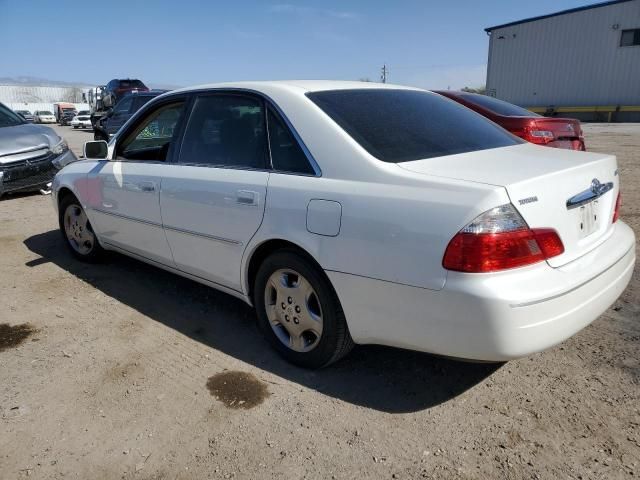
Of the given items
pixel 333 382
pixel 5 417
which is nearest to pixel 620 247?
pixel 333 382

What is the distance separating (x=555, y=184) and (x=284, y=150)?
4.65 feet

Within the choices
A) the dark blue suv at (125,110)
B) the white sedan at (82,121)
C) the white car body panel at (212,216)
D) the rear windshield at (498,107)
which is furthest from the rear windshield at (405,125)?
the white sedan at (82,121)

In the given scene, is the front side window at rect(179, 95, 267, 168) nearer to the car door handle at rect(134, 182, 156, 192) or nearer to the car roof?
the car roof

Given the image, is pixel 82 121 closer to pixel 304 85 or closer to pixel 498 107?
pixel 498 107

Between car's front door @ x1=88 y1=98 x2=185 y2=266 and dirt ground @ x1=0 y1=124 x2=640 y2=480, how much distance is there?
1.93ft

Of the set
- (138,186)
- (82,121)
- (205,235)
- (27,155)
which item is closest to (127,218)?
(138,186)

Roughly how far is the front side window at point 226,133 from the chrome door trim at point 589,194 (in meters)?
1.64

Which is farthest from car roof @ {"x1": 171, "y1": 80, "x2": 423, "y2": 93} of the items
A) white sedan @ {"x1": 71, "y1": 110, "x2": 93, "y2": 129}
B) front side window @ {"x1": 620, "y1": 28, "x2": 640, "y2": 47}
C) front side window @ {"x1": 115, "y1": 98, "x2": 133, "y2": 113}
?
white sedan @ {"x1": 71, "y1": 110, "x2": 93, "y2": 129}

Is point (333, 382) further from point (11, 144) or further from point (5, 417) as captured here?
point (11, 144)

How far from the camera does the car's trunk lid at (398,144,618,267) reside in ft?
7.20

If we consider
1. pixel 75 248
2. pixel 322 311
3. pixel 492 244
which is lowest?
pixel 75 248

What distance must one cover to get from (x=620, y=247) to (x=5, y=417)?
10.8 feet

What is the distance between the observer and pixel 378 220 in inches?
91.6

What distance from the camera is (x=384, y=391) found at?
2.72m
